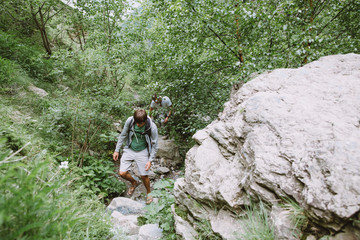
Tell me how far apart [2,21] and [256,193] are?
489 inches

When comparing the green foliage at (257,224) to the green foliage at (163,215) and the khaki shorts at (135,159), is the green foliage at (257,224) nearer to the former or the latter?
the green foliage at (163,215)

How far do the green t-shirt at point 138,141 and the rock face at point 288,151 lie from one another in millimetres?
2040

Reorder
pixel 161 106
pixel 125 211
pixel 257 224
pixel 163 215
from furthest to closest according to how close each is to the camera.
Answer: pixel 161 106 < pixel 125 211 < pixel 163 215 < pixel 257 224

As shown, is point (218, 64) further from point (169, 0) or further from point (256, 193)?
point (256, 193)

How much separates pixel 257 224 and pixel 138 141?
3.64 meters

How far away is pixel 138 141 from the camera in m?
4.79

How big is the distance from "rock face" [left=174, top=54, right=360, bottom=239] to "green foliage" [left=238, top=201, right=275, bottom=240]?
101mm

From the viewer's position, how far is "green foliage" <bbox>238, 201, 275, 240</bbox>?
1686 millimetres

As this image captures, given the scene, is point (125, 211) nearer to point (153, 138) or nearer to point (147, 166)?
point (147, 166)

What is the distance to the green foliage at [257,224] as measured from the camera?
1686 mm

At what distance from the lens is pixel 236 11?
12.7 ft

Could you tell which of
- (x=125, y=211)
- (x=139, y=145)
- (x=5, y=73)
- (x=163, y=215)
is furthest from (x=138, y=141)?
(x=5, y=73)

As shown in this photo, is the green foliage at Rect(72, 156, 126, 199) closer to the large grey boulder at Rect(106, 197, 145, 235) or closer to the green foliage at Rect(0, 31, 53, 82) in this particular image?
the large grey boulder at Rect(106, 197, 145, 235)

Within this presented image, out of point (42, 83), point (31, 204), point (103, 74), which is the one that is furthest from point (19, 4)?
point (31, 204)
